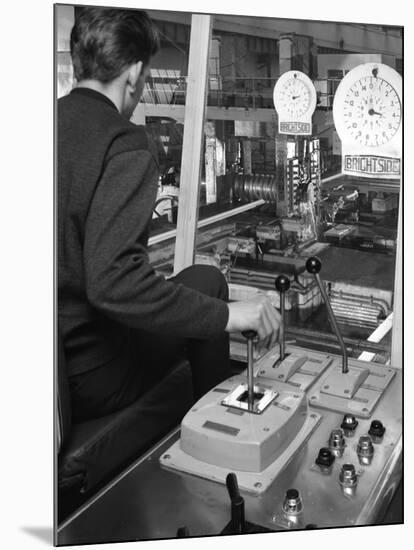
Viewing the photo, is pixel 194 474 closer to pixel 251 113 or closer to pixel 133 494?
pixel 133 494

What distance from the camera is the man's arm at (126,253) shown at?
1.45 m

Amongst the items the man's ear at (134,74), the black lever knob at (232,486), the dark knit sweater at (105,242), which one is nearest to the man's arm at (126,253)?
the dark knit sweater at (105,242)

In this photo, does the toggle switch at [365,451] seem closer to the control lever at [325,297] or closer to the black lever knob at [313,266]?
the control lever at [325,297]

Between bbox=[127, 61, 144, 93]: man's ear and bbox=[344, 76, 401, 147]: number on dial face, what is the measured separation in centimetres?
65

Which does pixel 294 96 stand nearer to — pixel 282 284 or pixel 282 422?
pixel 282 284

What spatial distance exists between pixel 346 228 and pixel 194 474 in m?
0.87

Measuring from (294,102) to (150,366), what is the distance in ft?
2.89

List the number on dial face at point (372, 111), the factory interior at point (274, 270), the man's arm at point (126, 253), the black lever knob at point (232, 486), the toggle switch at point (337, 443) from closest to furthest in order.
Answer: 1. the man's arm at point (126, 253)
2. the black lever knob at point (232, 486)
3. the factory interior at point (274, 270)
4. the toggle switch at point (337, 443)
5. the number on dial face at point (372, 111)

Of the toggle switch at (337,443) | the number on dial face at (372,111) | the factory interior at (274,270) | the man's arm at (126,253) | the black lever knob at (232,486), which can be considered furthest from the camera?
the number on dial face at (372,111)

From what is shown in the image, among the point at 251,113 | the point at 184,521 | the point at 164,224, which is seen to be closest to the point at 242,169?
the point at 251,113

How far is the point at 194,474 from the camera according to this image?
1711 millimetres

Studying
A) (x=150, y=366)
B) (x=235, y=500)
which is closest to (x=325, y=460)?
(x=235, y=500)

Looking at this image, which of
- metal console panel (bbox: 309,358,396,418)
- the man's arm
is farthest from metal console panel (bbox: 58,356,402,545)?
the man's arm

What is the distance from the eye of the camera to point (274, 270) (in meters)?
1.98
